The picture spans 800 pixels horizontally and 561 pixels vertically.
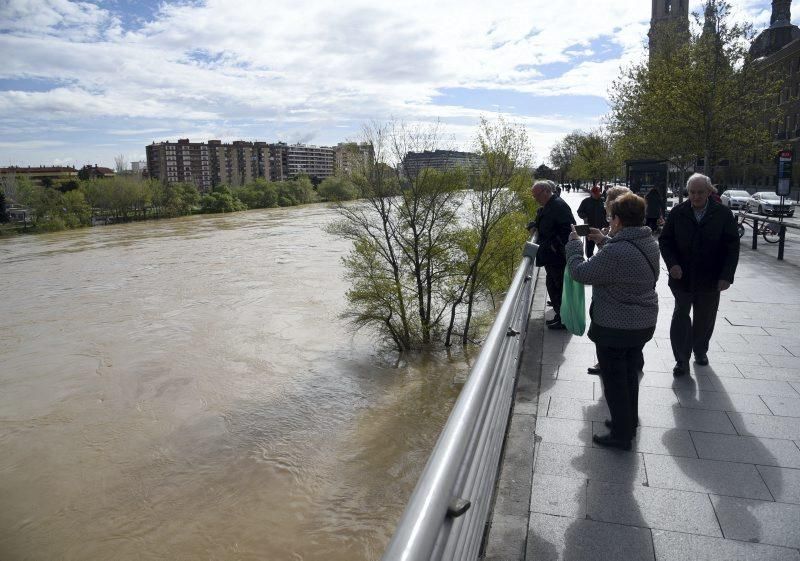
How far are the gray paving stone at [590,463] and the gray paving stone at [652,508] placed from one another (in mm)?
92

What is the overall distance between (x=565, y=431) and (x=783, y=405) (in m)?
1.73

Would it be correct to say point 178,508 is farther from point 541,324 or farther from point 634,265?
point 634,265

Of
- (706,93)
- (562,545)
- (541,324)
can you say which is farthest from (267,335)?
(562,545)

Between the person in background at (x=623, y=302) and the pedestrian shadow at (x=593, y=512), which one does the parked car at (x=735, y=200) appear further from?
the pedestrian shadow at (x=593, y=512)

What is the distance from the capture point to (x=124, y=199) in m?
77.8

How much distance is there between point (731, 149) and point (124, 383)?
24.8 m

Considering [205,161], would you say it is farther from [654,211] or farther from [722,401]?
[722,401]

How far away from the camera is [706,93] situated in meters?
22.8

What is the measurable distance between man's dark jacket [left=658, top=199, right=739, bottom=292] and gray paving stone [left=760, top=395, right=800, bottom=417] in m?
1.00

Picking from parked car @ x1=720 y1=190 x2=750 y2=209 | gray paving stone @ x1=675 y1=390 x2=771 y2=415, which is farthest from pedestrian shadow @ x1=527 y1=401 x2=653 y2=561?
parked car @ x1=720 y1=190 x2=750 y2=209

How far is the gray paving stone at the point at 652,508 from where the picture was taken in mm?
2680

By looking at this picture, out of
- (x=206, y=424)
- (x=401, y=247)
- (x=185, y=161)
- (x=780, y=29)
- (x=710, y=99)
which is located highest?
(x=780, y=29)

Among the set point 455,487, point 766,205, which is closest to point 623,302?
point 455,487

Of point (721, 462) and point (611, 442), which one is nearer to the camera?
point (721, 462)
